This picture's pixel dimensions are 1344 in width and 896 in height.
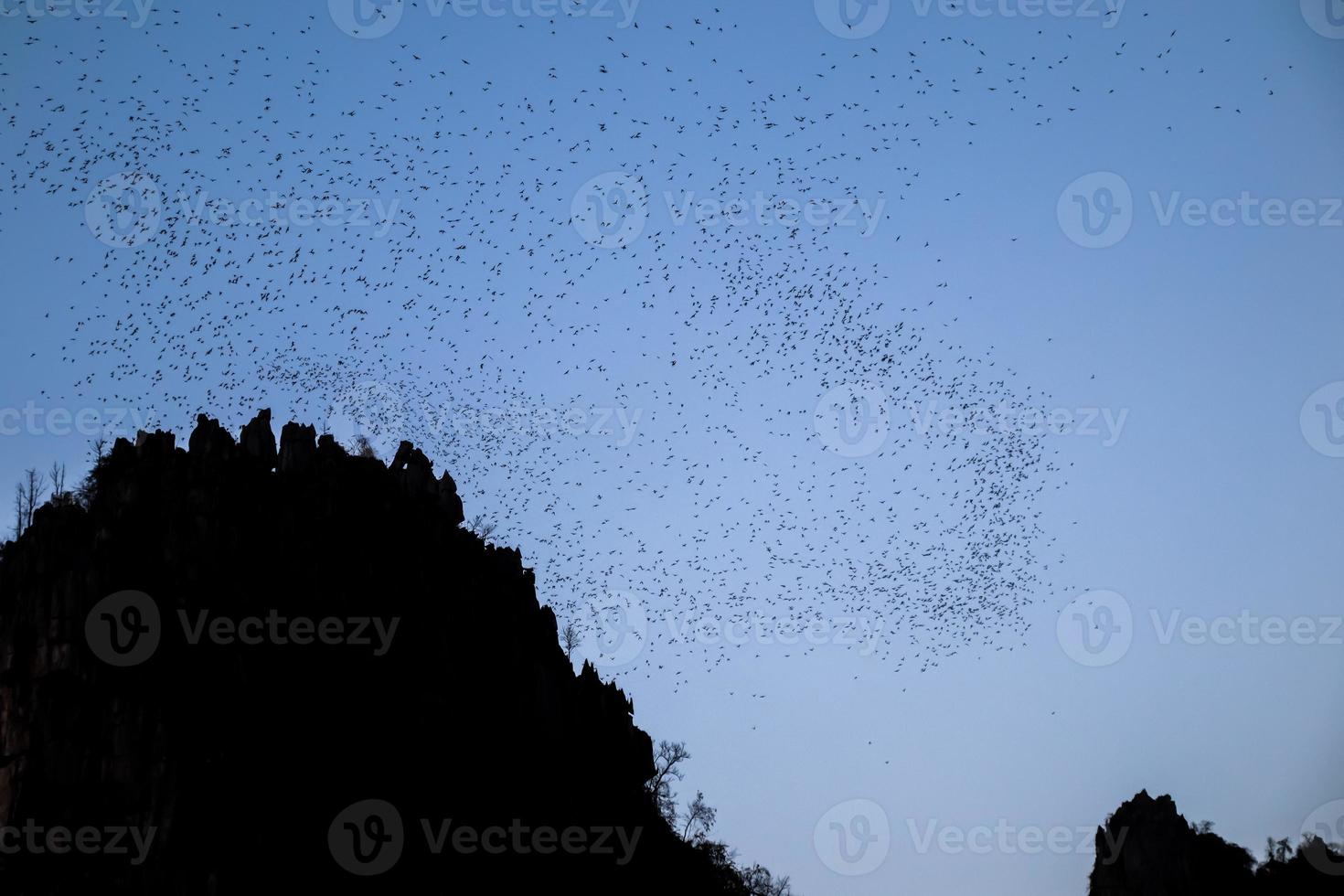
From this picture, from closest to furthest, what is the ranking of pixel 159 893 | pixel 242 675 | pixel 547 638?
pixel 159 893, pixel 242 675, pixel 547 638

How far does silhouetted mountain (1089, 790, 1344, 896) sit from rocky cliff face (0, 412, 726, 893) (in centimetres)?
2404

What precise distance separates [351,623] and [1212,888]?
49.6 meters

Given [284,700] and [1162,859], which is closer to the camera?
[284,700]

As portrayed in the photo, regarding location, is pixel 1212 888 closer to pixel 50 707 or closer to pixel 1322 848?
pixel 1322 848

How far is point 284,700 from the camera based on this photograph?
257ft

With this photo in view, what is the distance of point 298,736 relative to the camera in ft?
255

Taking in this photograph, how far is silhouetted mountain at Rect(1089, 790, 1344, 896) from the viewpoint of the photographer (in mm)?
88250

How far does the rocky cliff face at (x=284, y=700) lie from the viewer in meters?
69.9

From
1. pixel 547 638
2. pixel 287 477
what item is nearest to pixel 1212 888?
pixel 547 638

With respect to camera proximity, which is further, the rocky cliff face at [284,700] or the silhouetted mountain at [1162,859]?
the silhouetted mountain at [1162,859]

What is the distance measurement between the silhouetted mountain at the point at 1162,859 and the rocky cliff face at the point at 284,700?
24044 mm

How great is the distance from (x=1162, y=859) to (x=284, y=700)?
48709mm

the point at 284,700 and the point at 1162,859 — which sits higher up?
the point at 284,700

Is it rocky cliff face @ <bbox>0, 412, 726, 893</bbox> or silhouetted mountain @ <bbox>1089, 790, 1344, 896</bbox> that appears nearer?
rocky cliff face @ <bbox>0, 412, 726, 893</bbox>
